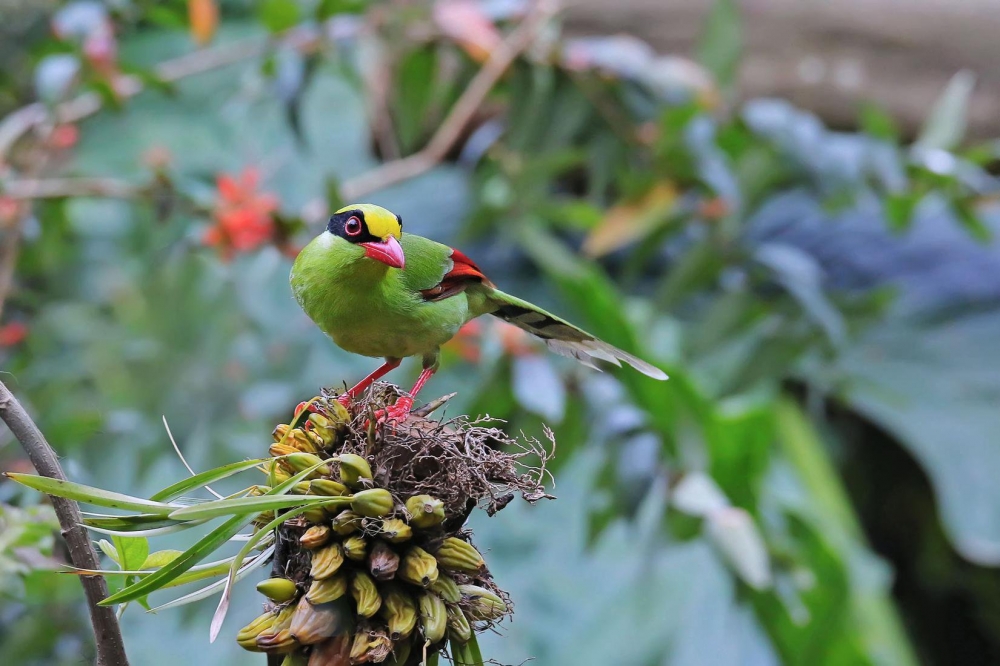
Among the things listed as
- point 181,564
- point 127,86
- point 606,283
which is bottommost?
point 606,283

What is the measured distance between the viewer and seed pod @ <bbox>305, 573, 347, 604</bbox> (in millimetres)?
769

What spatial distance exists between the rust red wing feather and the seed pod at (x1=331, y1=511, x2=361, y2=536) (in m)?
0.42

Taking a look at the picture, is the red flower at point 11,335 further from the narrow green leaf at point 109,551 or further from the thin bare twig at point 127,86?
the narrow green leaf at point 109,551

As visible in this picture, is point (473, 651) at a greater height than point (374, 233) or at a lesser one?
lesser

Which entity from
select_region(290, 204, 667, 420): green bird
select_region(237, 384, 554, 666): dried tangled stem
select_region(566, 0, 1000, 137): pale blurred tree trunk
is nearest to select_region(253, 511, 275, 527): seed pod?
select_region(237, 384, 554, 666): dried tangled stem

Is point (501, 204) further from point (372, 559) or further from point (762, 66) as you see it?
point (372, 559)

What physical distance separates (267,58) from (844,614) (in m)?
2.32

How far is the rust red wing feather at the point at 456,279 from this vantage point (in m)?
1.17

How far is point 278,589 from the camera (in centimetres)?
79

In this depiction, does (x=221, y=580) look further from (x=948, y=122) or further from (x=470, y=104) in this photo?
(x=948, y=122)

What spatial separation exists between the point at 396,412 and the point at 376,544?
0.18 meters

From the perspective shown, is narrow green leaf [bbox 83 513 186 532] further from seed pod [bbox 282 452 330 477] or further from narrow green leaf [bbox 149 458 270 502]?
seed pod [bbox 282 452 330 477]

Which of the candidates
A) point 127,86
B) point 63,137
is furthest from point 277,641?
point 127,86

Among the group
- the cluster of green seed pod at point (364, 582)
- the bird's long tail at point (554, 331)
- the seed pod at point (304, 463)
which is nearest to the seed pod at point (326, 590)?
the cluster of green seed pod at point (364, 582)
